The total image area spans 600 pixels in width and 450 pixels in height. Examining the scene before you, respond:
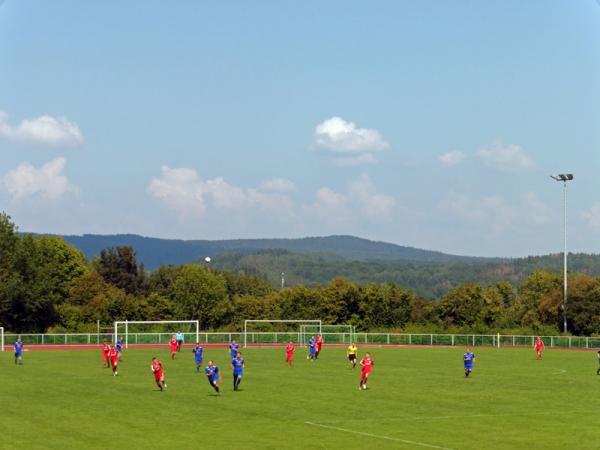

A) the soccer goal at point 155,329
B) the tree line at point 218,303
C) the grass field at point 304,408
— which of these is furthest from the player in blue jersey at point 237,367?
the tree line at point 218,303

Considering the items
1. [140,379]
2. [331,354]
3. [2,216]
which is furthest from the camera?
[2,216]

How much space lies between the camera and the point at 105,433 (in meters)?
30.3

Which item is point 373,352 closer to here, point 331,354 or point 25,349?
point 331,354

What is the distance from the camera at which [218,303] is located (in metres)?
142

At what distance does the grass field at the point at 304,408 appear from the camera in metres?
29.3

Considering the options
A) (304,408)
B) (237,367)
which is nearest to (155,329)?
(237,367)

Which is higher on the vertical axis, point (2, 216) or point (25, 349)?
point (2, 216)

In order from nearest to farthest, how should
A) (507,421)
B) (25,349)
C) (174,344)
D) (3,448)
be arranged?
(3,448) → (507,421) → (174,344) → (25,349)

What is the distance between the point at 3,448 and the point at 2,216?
104 metres

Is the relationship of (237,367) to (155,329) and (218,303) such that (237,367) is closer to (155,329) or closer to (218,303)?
(155,329)

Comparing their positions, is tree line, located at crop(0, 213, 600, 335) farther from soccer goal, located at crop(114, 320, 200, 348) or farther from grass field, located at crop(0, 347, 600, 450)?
grass field, located at crop(0, 347, 600, 450)

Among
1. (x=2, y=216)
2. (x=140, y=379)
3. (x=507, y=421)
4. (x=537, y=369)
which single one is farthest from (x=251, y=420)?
(x=2, y=216)

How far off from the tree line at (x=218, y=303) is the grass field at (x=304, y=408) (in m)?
51.6

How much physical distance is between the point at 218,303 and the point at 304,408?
346 ft
